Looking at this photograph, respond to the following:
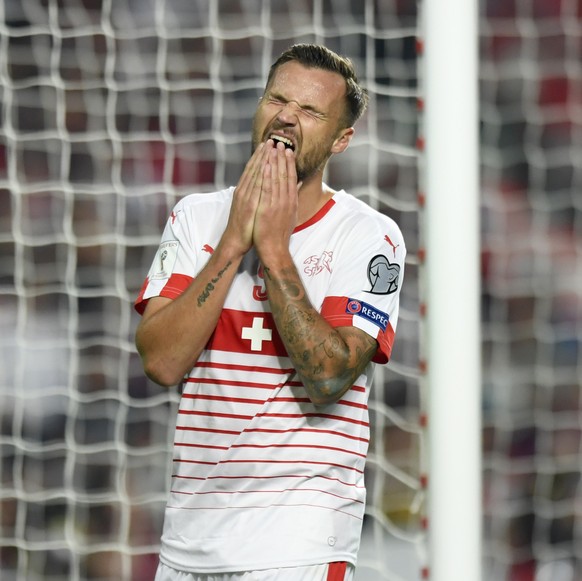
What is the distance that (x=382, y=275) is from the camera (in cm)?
213

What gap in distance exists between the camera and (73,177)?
193 inches

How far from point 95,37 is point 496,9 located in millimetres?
1865

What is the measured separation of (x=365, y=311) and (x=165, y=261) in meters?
0.44

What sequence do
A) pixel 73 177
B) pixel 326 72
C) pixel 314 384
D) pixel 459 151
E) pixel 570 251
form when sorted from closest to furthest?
pixel 314 384 < pixel 326 72 < pixel 459 151 < pixel 570 251 < pixel 73 177

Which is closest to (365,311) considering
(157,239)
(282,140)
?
(282,140)

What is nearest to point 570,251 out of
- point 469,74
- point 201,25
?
point 201,25

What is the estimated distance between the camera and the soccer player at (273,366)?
199 cm

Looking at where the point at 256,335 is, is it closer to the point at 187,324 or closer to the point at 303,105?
the point at 187,324

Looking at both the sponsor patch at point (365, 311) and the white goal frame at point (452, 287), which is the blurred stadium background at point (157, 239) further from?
the sponsor patch at point (365, 311)

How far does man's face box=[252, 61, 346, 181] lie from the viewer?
7.08 feet

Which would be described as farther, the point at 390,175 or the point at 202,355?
the point at 390,175

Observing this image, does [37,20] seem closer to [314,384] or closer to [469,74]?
[469,74]

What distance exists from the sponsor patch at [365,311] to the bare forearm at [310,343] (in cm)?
7

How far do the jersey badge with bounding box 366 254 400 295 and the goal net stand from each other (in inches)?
68.8
